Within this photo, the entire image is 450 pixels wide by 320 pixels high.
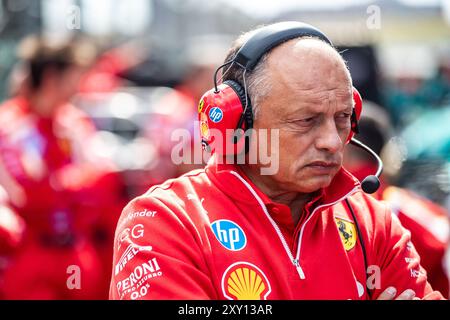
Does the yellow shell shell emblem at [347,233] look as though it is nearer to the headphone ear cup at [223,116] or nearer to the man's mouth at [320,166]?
the man's mouth at [320,166]

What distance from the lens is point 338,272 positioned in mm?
2869

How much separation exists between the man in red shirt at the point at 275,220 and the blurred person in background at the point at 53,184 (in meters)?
2.93

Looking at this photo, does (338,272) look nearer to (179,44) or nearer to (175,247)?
(175,247)

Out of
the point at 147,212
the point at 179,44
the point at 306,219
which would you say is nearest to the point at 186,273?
the point at 147,212

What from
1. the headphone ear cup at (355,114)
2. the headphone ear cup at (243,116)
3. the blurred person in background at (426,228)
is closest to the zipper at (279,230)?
the headphone ear cup at (243,116)

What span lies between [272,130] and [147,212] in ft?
1.56

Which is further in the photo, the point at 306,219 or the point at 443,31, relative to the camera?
the point at 443,31

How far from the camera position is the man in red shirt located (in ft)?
9.07

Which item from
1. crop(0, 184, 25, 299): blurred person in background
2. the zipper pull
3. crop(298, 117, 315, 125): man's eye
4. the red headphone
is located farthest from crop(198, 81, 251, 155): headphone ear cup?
crop(0, 184, 25, 299): blurred person in background

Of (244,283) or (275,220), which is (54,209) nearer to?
(275,220)

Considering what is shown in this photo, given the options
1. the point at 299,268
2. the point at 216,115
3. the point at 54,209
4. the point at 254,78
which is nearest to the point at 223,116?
the point at 216,115

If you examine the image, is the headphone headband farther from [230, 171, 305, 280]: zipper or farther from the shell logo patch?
the shell logo patch

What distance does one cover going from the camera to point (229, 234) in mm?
2830

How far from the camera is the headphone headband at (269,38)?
2.87 meters
